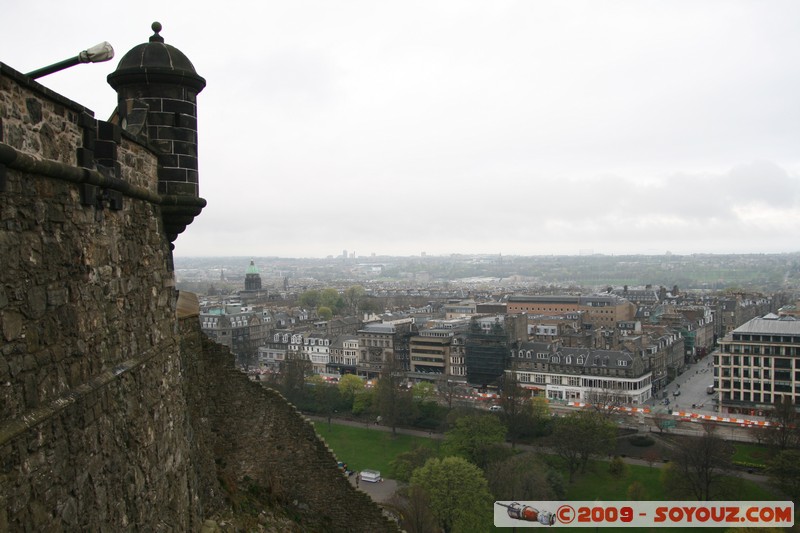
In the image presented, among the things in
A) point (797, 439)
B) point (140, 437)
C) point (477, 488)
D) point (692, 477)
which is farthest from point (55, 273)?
point (797, 439)

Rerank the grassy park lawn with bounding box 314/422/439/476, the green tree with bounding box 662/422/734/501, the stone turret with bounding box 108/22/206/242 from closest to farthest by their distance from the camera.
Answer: the stone turret with bounding box 108/22/206/242
the green tree with bounding box 662/422/734/501
the grassy park lawn with bounding box 314/422/439/476

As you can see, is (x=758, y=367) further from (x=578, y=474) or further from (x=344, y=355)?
(x=344, y=355)

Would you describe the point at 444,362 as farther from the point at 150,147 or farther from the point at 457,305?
the point at 150,147

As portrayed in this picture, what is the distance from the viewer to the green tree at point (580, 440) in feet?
136

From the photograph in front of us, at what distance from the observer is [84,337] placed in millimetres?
5562

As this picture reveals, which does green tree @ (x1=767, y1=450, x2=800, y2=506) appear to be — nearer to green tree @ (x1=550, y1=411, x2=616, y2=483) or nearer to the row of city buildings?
green tree @ (x1=550, y1=411, x2=616, y2=483)

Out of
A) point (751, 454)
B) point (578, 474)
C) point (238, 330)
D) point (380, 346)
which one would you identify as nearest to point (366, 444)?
point (578, 474)

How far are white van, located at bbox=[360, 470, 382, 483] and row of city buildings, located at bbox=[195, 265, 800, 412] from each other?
20594 millimetres

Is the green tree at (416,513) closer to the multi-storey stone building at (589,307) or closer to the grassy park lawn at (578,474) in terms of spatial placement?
the grassy park lawn at (578,474)

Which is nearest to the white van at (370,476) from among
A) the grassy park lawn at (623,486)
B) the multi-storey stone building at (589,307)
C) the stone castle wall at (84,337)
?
the grassy park lawn at (623,486)

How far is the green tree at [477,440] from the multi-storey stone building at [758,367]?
2468 centimetres

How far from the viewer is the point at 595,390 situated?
2440 inches

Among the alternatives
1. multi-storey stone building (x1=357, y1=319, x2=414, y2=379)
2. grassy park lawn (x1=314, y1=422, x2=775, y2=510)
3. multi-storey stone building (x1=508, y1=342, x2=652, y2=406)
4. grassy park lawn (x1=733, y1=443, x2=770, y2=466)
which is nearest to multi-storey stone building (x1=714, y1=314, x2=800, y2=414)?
multi-storey stone building (x1=508, y1=342, x2=652, y2=406)

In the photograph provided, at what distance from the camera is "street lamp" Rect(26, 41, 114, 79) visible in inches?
230
